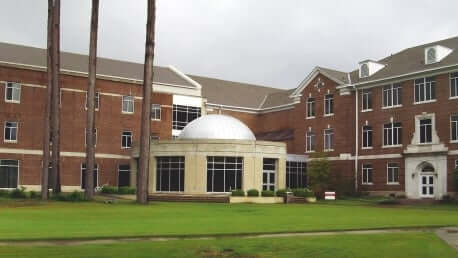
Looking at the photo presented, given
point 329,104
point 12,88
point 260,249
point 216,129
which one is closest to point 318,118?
point 329,104

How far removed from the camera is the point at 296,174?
2453 inches

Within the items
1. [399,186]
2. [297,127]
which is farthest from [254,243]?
[297,127]

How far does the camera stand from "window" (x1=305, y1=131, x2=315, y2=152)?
213 ft

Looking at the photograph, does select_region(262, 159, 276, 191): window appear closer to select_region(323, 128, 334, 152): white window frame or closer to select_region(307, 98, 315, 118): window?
select_region(323, 128, 334, 152): white window frame

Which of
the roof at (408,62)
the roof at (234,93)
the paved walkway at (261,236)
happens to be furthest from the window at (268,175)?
the paved walkway at (261,236)

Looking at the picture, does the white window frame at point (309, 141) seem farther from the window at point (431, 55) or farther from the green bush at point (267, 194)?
the window at point (431, 55)

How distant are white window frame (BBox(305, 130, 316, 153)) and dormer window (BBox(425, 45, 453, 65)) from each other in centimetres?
1473

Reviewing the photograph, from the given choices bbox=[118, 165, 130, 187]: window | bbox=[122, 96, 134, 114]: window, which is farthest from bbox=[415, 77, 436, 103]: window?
bbox=[118, 165, 130, 187]: window

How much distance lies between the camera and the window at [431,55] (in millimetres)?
54000

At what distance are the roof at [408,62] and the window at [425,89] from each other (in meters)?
1.03

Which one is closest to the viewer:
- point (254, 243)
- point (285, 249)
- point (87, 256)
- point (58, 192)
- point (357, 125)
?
point (87, 256)

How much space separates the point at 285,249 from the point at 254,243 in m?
1.47

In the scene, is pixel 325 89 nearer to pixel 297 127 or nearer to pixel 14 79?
pixel 297 127

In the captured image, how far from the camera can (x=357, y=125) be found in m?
60.4
